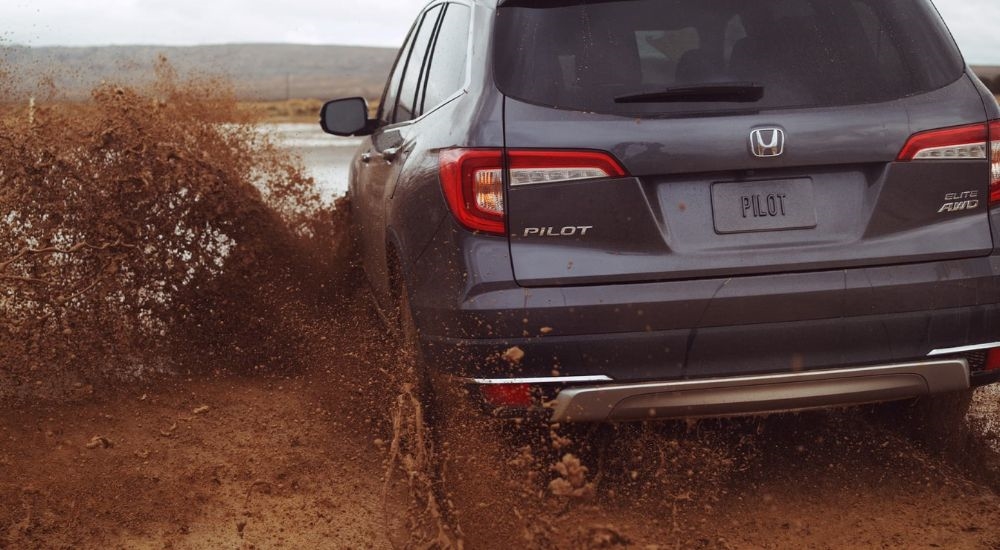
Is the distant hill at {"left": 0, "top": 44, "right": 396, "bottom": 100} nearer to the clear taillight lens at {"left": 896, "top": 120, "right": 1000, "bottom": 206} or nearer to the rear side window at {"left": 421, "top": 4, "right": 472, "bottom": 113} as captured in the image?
the rear side window at {"left": 421, "top": 4, "right": 472, "bottom": 113}

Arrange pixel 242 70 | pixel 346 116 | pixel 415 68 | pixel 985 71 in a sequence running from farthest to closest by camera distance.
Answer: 1. pixel 242 70
2. pixel 346 116
3. pixel 415 68
4. pixel 985 71

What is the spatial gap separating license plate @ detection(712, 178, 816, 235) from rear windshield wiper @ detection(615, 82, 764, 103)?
10.7 inches

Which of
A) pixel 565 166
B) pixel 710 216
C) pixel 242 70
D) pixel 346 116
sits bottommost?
pixel 242 70

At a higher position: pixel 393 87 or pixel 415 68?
pixel 415 68

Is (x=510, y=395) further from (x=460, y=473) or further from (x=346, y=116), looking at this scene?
(x=346, y=116)

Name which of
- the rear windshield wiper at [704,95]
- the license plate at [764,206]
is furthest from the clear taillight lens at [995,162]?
the rear windshield wiper at [704,95]

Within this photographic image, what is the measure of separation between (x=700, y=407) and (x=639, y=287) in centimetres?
42

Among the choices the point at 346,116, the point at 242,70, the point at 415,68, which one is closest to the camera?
the point at 415,68

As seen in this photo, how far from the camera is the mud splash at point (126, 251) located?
219 inches

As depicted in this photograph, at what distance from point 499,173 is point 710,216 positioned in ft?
2.14

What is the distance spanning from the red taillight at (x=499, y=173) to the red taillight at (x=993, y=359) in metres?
1.33

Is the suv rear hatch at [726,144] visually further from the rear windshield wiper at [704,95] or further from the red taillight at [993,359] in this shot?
the red taillight at [993,359]

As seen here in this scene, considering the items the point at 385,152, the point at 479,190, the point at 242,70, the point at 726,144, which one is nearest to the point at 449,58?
the point at 385,152

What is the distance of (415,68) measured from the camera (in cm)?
511
